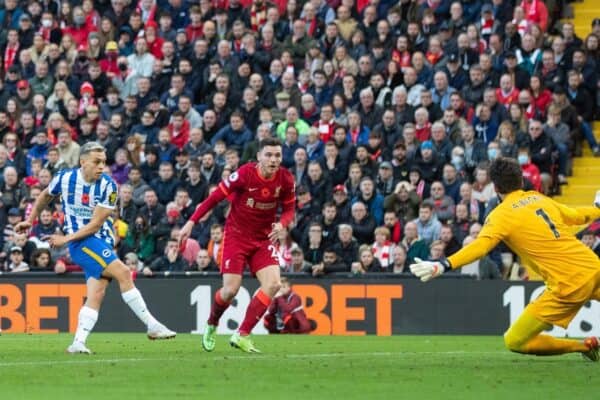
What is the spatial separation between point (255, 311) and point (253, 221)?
106 cm

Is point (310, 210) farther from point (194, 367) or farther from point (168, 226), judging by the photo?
point (194, 367)

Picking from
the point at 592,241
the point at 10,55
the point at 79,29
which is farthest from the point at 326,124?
the point at 10,55

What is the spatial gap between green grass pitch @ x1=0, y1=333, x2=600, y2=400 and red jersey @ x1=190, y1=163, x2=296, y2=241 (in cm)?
138

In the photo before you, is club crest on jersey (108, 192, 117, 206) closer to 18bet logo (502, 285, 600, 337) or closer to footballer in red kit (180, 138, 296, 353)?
footballer in red kit (180, 138, 296, 353)

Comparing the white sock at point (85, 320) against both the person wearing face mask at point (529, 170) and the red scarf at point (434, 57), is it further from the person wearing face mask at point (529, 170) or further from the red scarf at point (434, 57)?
the red scarf at point (434, 57)

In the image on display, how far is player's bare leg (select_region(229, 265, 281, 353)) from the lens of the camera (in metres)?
15.6

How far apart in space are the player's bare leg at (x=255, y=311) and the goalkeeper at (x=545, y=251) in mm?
2867

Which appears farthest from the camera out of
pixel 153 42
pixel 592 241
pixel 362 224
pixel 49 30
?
pixel 49 30

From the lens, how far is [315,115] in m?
26.5

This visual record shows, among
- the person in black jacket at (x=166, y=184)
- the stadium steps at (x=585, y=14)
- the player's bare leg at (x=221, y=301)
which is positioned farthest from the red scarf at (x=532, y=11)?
the player's bare leg at (x=221, y=301)

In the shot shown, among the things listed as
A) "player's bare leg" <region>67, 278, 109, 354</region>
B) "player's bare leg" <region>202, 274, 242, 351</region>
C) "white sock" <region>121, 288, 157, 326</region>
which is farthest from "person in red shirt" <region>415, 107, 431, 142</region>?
"player's bare leg" <region>67, 278, 109, 354</region>

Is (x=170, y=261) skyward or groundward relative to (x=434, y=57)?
groundward

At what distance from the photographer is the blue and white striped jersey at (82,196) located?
609 inches

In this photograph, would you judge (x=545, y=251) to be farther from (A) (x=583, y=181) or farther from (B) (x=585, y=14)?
(B) (x=585, y=14)
